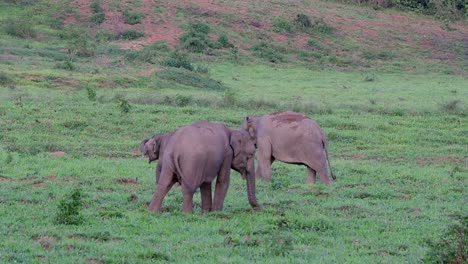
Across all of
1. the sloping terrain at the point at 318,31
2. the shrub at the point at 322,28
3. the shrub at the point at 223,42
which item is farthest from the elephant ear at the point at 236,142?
the shrub at the point at 322,28

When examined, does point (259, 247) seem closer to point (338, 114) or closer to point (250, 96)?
point (338, 114)

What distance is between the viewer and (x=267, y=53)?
1601 inches

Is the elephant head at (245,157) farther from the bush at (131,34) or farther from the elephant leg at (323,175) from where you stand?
the bush at (131,34)

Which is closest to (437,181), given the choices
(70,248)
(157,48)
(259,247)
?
(259,247)

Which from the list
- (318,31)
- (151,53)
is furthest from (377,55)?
(151,53)

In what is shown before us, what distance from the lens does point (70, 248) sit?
30.0 feet

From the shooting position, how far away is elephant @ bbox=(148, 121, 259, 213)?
1107 centimetres

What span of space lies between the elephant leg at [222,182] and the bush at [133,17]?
1283 inches

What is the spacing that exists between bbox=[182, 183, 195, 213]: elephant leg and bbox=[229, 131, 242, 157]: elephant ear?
29.4 inches

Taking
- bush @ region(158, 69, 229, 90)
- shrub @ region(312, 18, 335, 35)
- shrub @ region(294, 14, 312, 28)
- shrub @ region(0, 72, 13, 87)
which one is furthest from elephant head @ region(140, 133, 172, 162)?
shrub @ region(294, 14, 312, 28)

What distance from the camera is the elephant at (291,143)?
→ 1461cm

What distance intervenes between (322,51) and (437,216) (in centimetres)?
3188

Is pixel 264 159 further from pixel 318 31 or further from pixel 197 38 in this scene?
pixel 318 31

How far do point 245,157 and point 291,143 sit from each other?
3.34 metres
